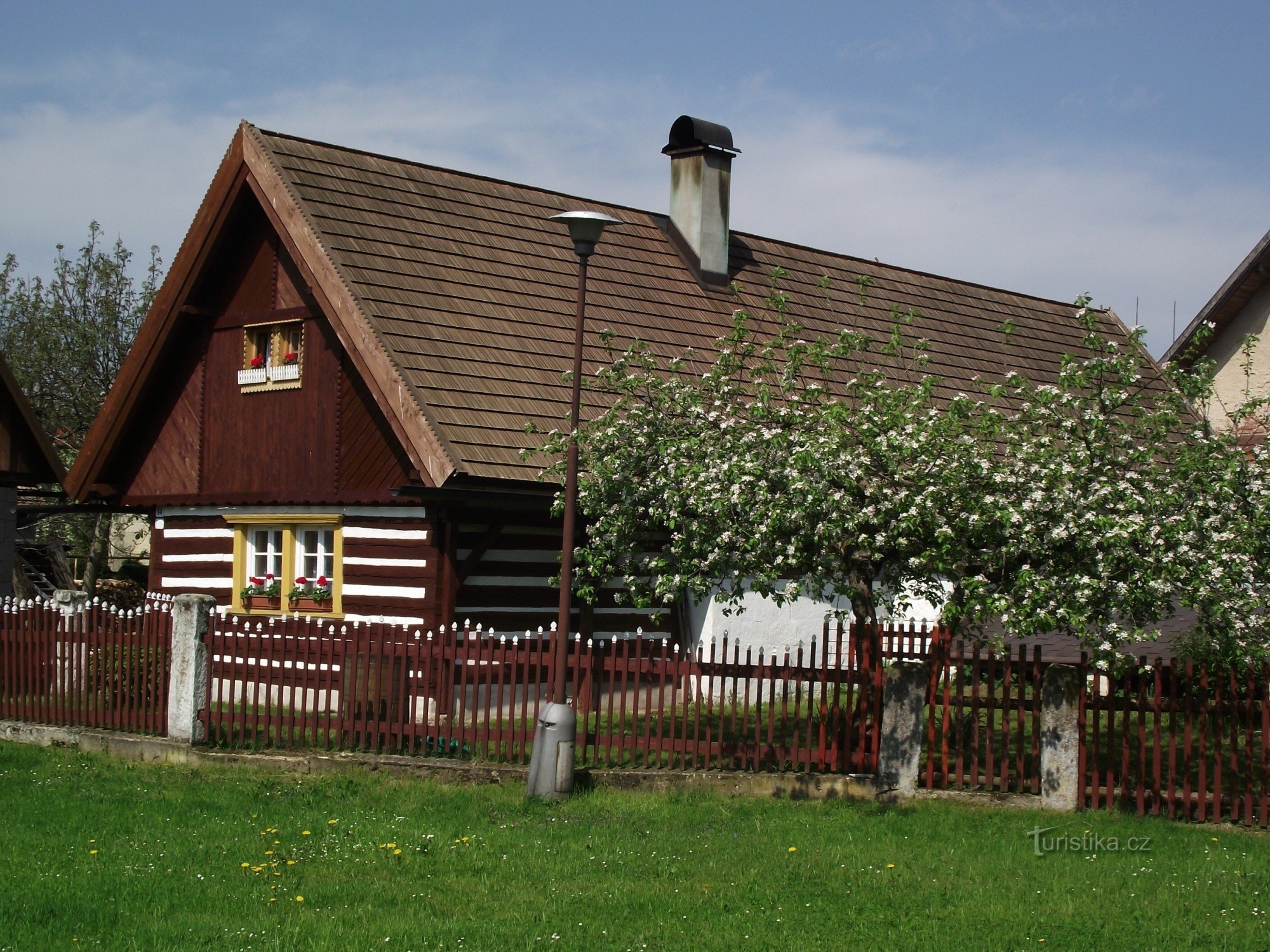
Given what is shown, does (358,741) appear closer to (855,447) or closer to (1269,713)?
(855,447)

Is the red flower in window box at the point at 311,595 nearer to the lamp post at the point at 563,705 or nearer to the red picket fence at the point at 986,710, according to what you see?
the lamp post at the point at 563,705

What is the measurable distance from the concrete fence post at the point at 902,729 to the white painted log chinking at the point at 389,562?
6.32 metres

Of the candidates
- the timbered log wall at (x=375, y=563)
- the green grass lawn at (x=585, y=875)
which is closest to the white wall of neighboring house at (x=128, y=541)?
the timbered log wall at (x=375, y=563)

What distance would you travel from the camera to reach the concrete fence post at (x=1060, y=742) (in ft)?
36.0

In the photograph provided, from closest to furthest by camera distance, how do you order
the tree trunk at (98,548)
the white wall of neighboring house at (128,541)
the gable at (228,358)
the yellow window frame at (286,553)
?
1. the gable at (228,358)
2. the yellow window frame at (286,553)
3. the tree trunk at (98,548)
4. the white wall of neighboring house at (128,541)

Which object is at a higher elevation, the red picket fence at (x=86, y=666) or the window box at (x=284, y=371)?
the window box at (x=284, y=371)

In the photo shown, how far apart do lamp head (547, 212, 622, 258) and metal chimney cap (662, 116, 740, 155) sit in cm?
1056

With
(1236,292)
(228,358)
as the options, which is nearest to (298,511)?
(228,358)

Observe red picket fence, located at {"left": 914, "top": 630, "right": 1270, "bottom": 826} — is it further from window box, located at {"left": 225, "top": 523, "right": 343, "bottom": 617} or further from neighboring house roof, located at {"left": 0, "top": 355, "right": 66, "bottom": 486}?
neighboring house roof, located at {"left": 0, "top": 355, "right": 66, "bottom": 486}

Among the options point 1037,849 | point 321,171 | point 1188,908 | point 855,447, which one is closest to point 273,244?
point 321,171

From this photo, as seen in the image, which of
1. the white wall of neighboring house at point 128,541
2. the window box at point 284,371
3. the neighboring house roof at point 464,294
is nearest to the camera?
the neighboring house roof at point 464,294

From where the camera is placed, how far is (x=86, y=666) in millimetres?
15008

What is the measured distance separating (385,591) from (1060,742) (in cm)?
818

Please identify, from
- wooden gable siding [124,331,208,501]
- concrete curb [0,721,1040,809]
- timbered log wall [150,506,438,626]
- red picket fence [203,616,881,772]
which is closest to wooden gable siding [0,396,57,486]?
wooden gable siding [124,331,208,501]
